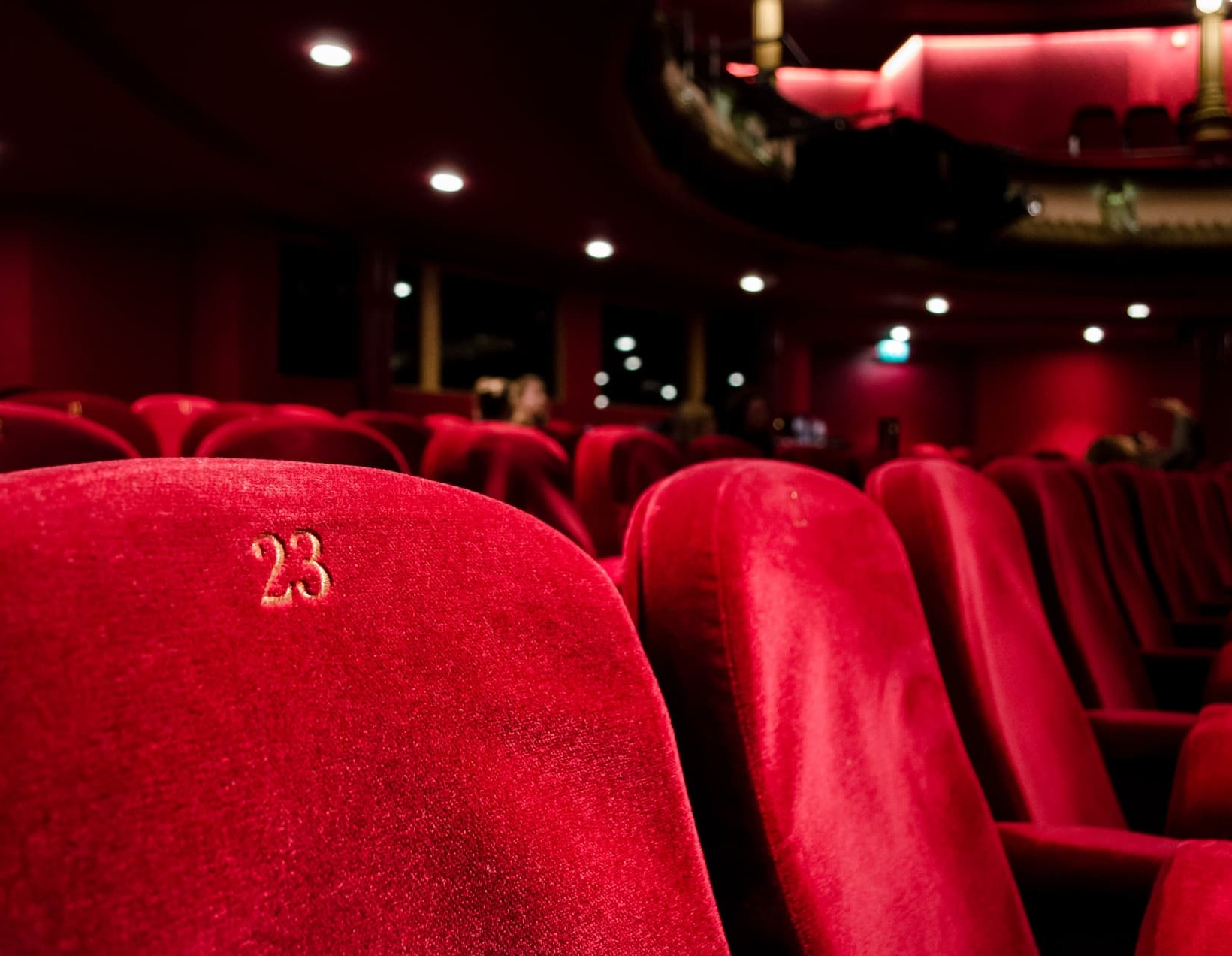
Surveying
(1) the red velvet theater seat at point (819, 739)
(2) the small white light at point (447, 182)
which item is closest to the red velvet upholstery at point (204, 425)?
(1) the red velvet theater seat at point (819, 739)

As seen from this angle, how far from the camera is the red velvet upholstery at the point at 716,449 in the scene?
296cm

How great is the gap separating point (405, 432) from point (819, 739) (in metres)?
2.13

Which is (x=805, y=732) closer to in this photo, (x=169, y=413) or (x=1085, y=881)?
(x=1085, y=881)

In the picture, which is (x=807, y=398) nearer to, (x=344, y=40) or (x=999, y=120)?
(x=999, y=120)

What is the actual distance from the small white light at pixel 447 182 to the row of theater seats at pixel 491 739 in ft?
18.9

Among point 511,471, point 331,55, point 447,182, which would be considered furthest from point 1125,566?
point 447,182

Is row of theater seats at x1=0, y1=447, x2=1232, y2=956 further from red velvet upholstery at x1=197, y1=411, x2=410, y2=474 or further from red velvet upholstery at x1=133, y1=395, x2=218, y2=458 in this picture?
red velvet upholstery at x1=133, y1=395, x2=218, y2=458

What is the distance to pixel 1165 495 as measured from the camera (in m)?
3.38

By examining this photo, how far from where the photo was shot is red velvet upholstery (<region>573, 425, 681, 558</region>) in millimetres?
2371

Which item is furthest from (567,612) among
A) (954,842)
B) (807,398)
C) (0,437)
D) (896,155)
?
(807,398)

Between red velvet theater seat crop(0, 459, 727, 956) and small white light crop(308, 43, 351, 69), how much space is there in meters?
4.31

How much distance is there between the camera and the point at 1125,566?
2377 mm

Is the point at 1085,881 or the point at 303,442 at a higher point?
the point at 303,442

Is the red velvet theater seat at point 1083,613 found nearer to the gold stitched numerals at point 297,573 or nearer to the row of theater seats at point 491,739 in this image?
the row of theater seats at point 491,739
